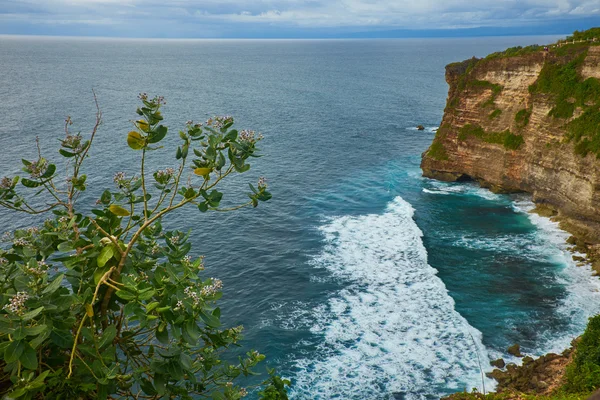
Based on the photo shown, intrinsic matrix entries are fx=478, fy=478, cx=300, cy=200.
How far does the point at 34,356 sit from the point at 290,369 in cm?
2394

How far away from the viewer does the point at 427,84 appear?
5856 inches

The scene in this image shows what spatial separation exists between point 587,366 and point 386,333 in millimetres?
11869

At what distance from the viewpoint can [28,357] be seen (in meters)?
5.83

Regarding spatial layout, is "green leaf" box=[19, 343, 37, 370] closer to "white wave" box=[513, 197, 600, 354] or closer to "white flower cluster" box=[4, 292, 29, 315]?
"white flower cluster" box=[4, 292, 29, 315]

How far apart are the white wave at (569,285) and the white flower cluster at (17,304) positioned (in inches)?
1204

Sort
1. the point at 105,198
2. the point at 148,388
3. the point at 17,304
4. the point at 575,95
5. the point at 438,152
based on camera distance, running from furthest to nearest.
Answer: the point at 438,152 < the point at 575,95 < the point at 105,198 < the point at 148,388 < the point at 17,304

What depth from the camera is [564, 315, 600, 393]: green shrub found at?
22031mm

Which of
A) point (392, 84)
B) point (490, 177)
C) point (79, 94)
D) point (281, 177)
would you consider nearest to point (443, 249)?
point (490, 177)

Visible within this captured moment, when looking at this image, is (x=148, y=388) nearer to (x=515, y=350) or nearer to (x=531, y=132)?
(x=515, y=350)

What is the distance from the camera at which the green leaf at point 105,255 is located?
657cm

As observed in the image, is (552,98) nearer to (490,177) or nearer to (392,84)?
(490,177)

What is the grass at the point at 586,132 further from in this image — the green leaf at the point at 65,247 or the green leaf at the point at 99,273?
the green leaf at the point at 65,247

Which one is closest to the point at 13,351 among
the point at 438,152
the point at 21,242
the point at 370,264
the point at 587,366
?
the point at 21,242

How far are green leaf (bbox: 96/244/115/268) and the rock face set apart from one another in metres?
45.0
